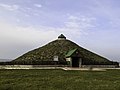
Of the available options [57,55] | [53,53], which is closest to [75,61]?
[57,55]

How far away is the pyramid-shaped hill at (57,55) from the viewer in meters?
60.4

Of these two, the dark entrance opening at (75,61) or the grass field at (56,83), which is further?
the dark entrance opening at (75,61)

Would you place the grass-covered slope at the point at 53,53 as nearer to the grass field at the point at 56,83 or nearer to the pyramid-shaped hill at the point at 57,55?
the pyramid-shaped hill at the point at 57,55

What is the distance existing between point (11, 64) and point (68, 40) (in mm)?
24156

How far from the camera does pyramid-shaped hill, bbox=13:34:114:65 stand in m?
60.4

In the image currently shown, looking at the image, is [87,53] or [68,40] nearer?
[87,53]

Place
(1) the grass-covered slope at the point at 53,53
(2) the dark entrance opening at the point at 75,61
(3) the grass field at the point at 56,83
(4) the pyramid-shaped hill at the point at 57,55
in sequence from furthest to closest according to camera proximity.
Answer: (1) the grass-covered slope at the point at 53,53
(2) the dark entrance opening at the point at 75,61
(4) the pyramid-shaped hill at the point at 57,55
(3) the grass field at the point at 56,83

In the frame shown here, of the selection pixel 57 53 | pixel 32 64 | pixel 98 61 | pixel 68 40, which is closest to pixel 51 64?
pixel 32 64

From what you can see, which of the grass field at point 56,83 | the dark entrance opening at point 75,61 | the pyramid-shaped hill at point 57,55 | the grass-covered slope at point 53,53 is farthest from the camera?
the grass-covered slope at point 53,53

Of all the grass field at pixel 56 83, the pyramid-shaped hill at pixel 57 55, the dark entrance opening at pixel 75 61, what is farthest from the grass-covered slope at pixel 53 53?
the grass field at pixel 56 83

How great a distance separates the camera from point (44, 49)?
6775 cm

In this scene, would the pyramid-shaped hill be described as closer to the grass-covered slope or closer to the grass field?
the grass-covered slope

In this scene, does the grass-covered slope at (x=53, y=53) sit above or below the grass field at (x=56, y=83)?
above

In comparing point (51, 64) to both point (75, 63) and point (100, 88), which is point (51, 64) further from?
point (100, 88)
